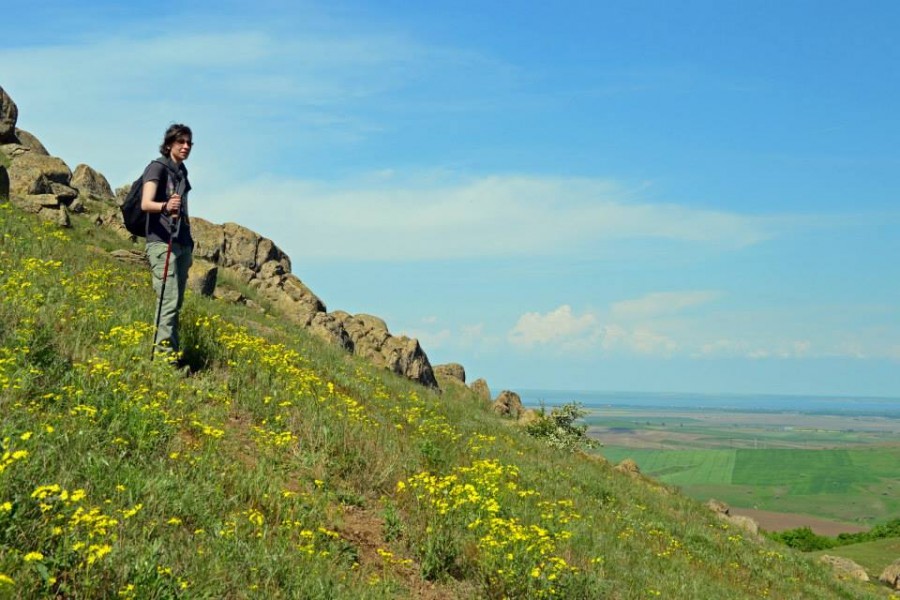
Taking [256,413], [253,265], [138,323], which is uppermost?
[253,265]

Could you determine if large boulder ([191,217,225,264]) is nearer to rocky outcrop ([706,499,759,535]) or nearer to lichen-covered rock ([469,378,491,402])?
lichen-covered rock ([469,378,491,402])

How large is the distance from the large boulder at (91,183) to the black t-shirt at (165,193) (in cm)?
2485

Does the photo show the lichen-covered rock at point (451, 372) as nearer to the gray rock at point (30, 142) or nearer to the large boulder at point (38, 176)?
the large boulder at point (38, 176)

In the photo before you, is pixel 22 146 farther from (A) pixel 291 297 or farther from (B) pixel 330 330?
(B) pixel 330 330

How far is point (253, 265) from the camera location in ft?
105

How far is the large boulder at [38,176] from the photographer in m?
24.0

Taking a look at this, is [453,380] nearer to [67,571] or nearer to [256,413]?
[256,413]

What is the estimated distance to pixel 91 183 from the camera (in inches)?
1299

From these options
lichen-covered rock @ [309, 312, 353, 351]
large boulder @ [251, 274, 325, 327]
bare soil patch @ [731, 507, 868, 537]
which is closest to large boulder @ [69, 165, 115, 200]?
large boulder @ [251, 274, 325, 327]

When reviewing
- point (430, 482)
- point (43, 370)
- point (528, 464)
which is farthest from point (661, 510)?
point (43, 370)

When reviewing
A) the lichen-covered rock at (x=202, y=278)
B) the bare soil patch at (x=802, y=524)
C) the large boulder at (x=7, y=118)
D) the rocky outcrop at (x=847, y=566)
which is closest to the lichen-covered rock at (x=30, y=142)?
the large boulder at (x=7, y=118)

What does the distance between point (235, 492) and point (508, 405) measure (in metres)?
30.8

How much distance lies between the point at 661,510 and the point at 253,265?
20784 mm

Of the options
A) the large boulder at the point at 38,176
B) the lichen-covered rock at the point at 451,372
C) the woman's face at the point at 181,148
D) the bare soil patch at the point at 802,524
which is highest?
the large boulder at the point at 38,176
